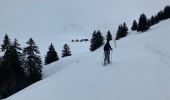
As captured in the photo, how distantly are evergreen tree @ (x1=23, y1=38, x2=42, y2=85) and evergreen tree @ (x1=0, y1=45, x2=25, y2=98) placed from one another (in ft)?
9.51

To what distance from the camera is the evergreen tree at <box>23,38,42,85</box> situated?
6153cm

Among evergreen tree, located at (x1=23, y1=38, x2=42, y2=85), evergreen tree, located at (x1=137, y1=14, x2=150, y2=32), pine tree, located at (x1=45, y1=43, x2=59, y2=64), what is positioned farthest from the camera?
evergreen tree, located at (x1=137, y1=14, x2=150, y2=32)

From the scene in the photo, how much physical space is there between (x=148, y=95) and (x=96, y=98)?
124 inches

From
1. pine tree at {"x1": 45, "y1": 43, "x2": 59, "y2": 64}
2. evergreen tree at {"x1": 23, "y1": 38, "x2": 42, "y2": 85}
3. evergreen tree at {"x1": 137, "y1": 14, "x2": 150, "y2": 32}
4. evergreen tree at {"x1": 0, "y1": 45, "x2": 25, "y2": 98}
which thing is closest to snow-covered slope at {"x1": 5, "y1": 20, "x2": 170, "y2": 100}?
evergreen tree at {"x1": 0, "y1": 45, "x2": 25, "y2": 98}

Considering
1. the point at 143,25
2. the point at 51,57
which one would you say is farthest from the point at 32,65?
the point at 143,25

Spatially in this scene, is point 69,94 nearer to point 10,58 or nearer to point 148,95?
point 148,95

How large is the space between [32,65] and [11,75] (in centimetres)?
758

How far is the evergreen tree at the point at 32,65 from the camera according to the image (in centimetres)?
6153

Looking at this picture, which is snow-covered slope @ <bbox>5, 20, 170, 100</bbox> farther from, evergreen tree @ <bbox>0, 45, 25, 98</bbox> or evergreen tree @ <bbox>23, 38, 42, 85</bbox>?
A: evergreen tree @ <bbox>23, 38, 42, 85</bbox>

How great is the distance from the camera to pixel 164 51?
1658 inches

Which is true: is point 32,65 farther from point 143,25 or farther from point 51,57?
point 143,25

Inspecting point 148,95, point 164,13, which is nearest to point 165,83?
point 148,95

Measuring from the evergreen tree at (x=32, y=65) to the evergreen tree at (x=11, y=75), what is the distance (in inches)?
114

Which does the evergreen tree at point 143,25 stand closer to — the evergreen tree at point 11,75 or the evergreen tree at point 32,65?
the evergreen tree at point 32,65
